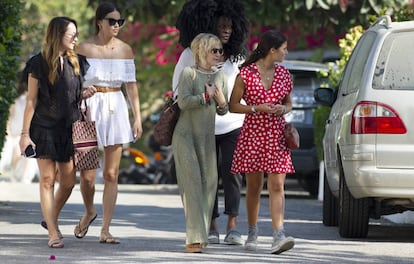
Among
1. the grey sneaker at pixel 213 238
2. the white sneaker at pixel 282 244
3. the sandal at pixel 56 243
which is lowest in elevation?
the grey sneaker at pixel 213 238

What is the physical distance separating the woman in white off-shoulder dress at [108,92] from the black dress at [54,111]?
0.23 m

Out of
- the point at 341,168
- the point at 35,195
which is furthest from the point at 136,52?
the point at 341,168

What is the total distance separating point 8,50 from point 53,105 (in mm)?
4443

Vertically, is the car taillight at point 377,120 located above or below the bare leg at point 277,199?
above

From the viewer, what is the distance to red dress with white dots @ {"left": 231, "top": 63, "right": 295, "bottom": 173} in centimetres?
1072

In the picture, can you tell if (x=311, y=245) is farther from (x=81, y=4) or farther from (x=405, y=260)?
(x=81, y=4)

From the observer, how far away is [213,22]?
11531 millimetres

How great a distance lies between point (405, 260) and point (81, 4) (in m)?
28.8

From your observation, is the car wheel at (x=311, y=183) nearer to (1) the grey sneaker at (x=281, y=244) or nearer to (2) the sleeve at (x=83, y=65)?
(2) the sleeve at (x=83, y=65)

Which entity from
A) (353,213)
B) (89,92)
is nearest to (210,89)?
(89,92)

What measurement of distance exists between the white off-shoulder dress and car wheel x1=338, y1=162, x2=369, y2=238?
192 cm

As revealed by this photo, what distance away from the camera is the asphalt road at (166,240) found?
10.1 metres

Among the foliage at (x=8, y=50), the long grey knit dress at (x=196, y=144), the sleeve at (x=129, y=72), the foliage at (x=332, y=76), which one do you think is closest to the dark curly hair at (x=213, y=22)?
the sleeve at (x=129, y=72)

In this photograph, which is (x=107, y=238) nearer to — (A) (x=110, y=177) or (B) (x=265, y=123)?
(A) (x=110, y=177)
